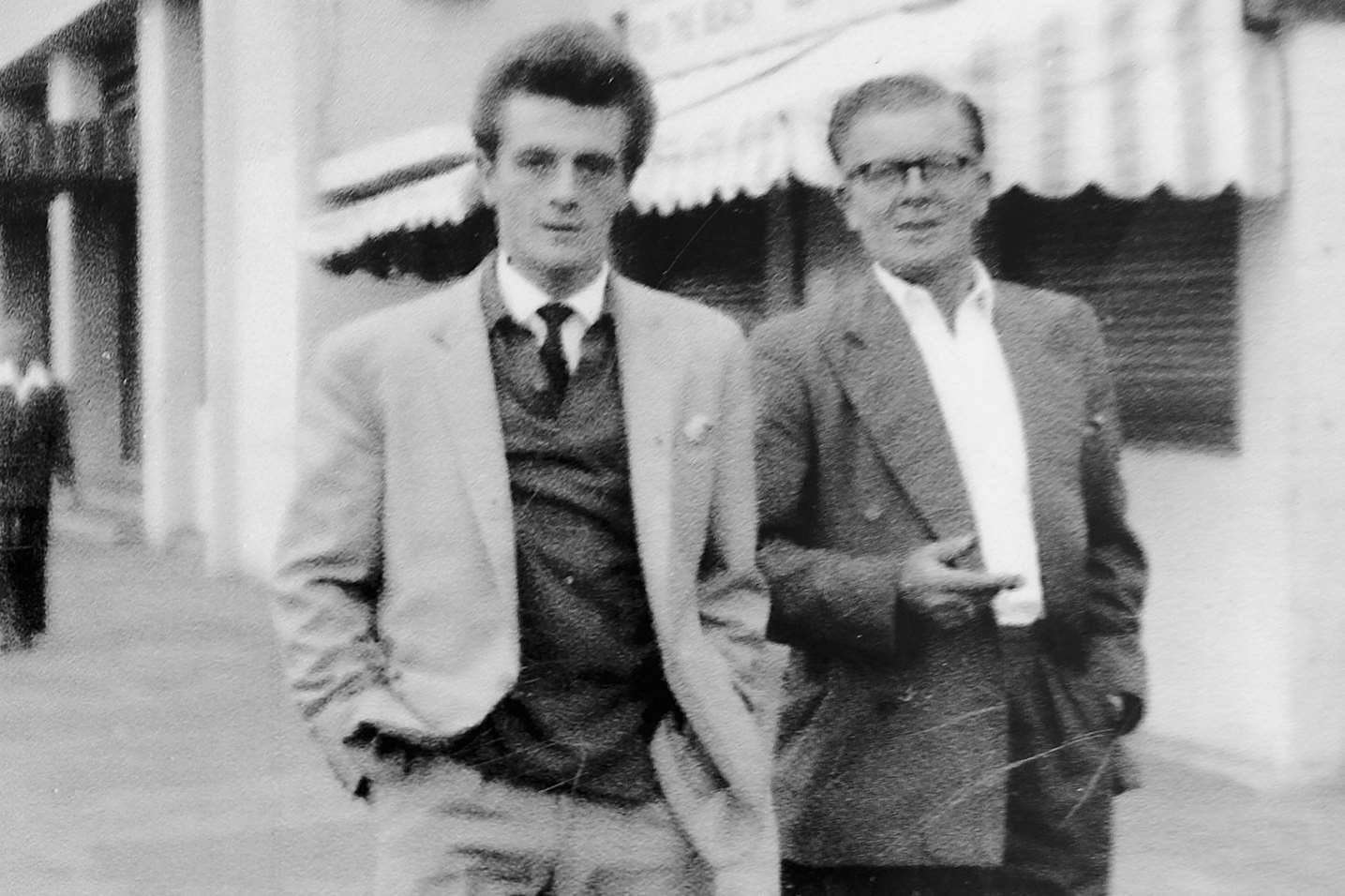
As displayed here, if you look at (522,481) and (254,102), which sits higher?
(254,102)

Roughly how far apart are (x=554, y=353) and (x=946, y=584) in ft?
2.64

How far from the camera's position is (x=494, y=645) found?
219 cm

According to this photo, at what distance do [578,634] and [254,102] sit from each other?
210 cm

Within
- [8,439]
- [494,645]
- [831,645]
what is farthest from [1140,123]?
[8,439]

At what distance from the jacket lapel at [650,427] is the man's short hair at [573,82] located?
347mm

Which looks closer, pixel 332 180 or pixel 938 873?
pixel 938 873

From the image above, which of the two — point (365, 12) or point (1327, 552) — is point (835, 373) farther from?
point (365, 12)

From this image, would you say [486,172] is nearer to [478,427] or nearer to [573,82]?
[573,82]

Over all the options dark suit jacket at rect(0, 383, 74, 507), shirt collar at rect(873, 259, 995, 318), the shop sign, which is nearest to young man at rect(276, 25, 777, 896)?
shirt collar at rect(873, 259, 995, 318)

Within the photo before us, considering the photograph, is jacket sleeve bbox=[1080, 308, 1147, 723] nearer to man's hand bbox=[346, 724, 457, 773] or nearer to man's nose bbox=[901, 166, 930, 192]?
man's nose bbox=[901, 166, 930, 192]

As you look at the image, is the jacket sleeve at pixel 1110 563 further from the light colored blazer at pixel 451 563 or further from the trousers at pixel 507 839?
the trousers at pixel 507 839

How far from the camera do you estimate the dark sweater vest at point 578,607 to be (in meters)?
2.17

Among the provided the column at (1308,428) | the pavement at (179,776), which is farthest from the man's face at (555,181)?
the column at (1308,428)

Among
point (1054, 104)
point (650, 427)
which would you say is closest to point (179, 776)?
point (650, 427)
